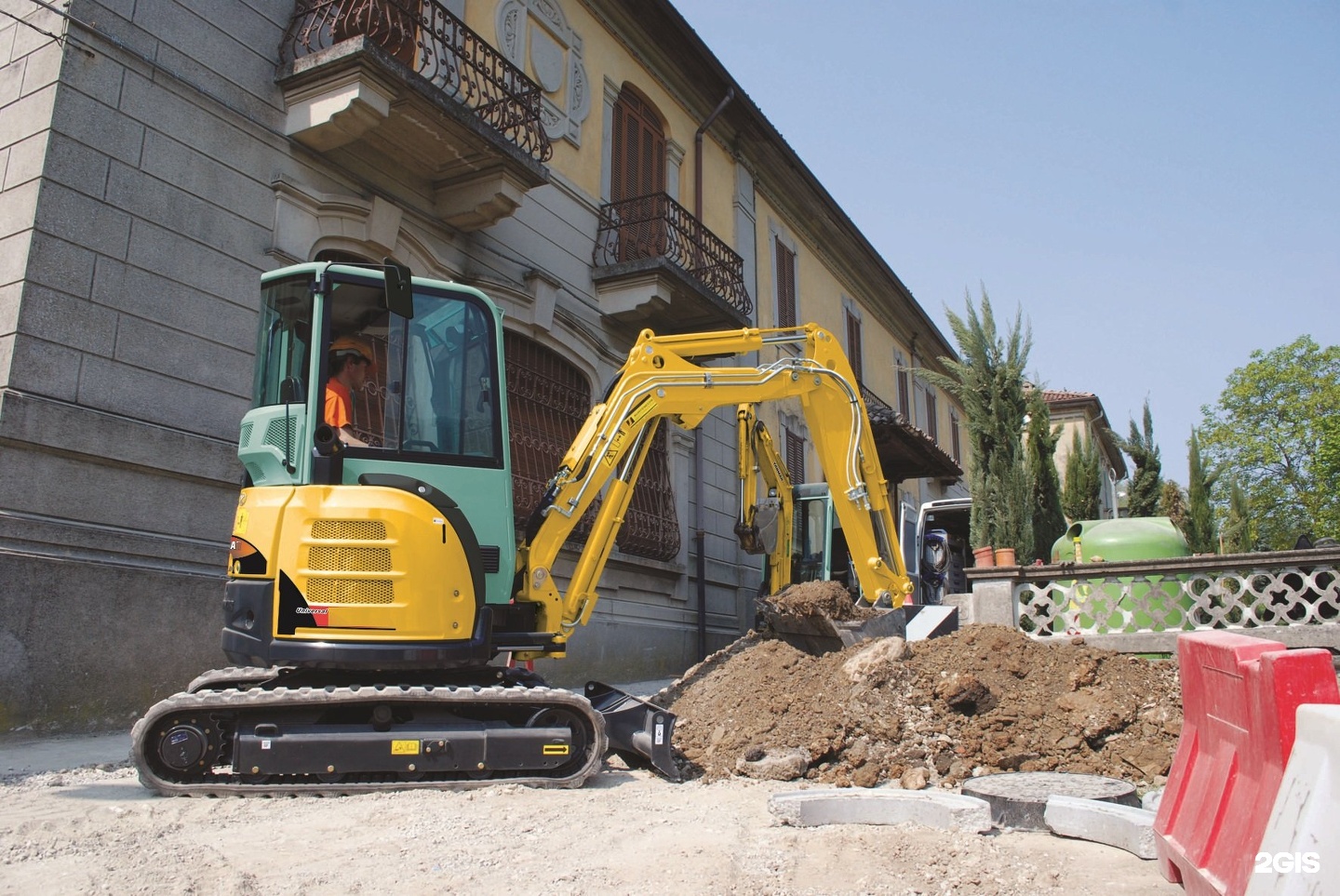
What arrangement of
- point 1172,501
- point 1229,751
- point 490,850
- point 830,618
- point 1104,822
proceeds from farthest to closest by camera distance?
point 1172,501 → point 830,618 → point 1104,822 → point 490,850 → point 1229,751

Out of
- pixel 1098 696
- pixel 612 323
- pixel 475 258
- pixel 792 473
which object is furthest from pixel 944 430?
pixel 1098 696

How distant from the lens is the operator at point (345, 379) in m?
5.15

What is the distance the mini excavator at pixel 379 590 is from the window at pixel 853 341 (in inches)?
617

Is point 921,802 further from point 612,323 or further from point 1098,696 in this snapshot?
point 612,323

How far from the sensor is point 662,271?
1185 centimetres

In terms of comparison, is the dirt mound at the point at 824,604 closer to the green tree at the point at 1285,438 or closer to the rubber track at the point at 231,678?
the rubber track at the point at 231,678

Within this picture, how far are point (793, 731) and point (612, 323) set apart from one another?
7643 millimetres

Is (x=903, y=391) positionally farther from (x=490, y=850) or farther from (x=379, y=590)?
(x=490, y=850)

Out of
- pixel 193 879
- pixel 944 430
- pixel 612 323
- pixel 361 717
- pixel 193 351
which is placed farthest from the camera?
pixel 944 430

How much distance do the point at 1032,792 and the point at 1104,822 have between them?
54 centimetres

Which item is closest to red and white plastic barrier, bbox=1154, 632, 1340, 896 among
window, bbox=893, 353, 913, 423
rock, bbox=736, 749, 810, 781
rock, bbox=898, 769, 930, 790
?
rock, bbox=898, 769, 930, 790

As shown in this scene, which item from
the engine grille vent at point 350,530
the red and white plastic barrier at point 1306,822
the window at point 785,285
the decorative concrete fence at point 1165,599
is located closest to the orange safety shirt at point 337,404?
the engine grille vent at point 350,530

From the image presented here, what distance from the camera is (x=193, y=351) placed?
730 centimetres

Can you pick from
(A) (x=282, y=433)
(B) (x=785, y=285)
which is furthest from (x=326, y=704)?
(B) (x=785, y=285)
